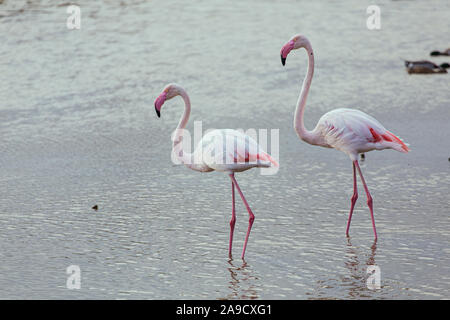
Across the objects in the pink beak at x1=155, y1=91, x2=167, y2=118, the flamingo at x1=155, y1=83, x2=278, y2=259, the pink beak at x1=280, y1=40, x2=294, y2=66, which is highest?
the pink beak at x1=280, y1=40, x2=294, y2=66

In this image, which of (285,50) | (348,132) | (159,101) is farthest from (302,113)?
(159,101)

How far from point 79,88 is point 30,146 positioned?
311cm

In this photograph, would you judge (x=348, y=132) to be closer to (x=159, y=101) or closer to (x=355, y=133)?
(x=355, y=133)

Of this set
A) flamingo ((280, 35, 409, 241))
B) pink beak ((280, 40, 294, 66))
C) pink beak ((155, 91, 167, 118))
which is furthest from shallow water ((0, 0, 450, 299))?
pink beak ((280, 40, 294, 66))

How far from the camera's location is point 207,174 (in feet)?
30.9

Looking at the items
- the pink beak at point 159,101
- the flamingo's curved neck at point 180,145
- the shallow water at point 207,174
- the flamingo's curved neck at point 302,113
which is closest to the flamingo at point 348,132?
the flamingo's curved neck at point 302,113

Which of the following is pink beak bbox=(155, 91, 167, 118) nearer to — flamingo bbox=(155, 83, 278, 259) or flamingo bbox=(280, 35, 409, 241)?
flamingo bbox=(155, 83, 278, 259)

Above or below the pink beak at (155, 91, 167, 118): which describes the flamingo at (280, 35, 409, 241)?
below

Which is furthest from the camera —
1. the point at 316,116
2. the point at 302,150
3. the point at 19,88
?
the point at 19,88

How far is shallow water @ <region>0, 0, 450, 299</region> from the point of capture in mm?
6373

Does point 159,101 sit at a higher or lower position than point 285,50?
lower

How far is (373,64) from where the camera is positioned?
15.0m
